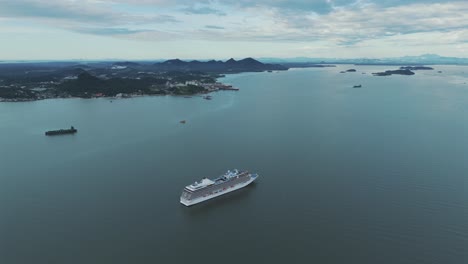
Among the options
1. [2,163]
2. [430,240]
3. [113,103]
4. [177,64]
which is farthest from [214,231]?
[177,64]

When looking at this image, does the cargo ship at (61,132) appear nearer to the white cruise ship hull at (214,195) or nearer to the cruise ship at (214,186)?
the cruise ship at (214,186)

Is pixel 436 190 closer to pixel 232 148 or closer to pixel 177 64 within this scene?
pixel 232 148

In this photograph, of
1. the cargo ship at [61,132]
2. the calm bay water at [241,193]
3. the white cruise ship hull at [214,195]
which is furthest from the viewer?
the cargo ship at [61,132]

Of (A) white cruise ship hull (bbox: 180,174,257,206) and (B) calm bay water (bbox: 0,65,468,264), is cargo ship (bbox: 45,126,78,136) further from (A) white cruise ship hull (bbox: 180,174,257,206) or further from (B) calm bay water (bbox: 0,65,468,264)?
(A) white cruise ship hull (bbox: 180,174,257,206)

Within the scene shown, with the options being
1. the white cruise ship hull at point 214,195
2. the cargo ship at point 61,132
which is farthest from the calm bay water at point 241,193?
the cargo ship at point 61,132

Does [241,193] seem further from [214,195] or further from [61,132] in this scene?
[61,132]
